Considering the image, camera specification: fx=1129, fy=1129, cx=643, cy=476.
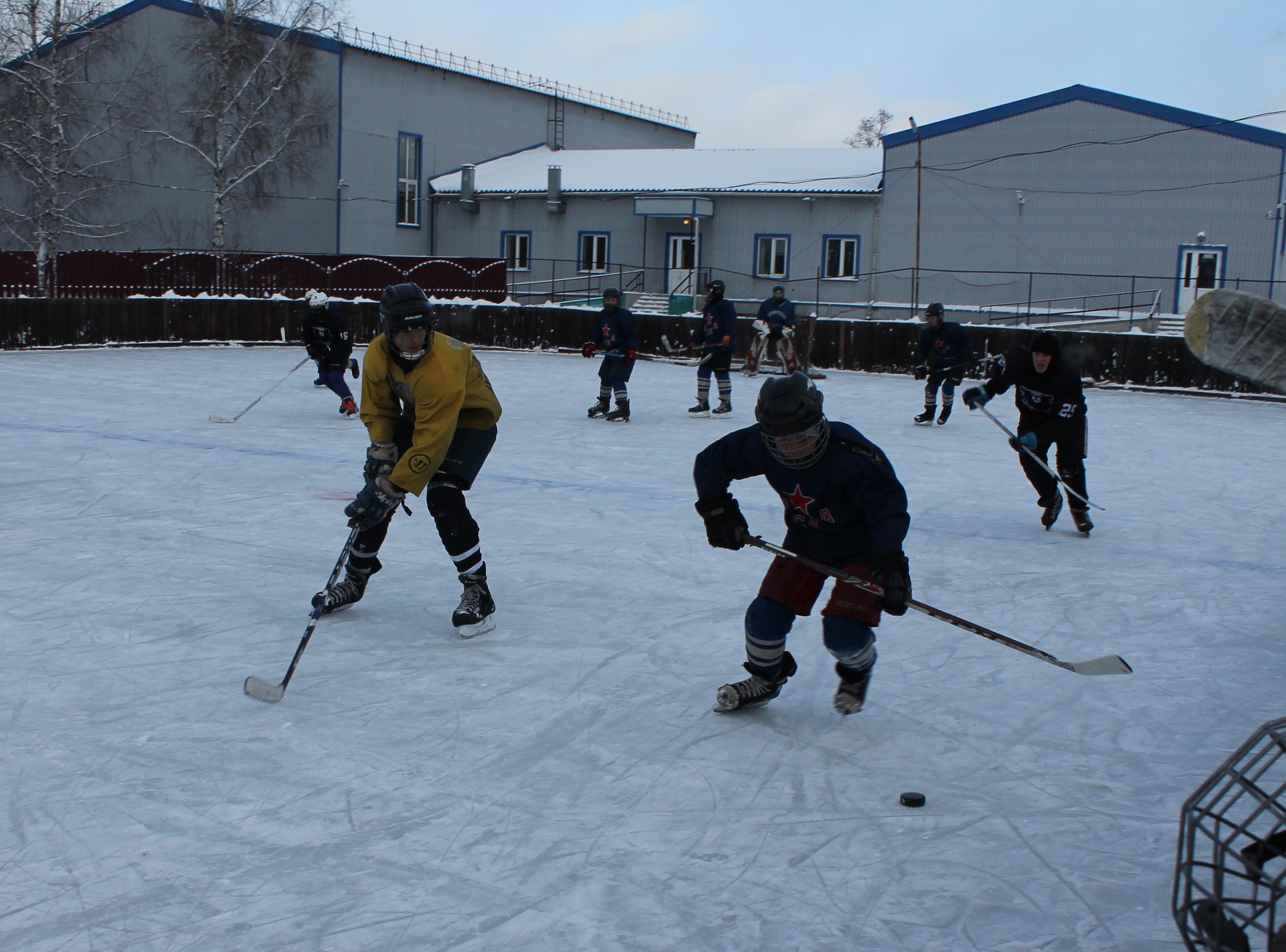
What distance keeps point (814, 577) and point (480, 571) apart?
59.0 inches

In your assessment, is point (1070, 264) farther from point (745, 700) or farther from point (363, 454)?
point (745, 700)

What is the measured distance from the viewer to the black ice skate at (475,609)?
14.2ft

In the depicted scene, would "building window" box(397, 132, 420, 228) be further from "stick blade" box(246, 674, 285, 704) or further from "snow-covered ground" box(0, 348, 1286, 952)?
"stick blade" box(246, 674, 285, 704)

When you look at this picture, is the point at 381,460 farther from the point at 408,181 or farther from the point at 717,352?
the point at 408,181

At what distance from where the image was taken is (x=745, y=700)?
11.7 feet

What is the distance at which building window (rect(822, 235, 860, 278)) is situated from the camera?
26531mm

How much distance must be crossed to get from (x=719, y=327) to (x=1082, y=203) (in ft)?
48.3

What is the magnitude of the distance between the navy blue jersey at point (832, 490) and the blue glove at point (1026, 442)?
3.48m

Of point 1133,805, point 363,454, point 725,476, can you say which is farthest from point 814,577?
point 363,454

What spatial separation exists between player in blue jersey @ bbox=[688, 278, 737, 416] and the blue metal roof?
48.5 feet

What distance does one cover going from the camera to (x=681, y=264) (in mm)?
29062

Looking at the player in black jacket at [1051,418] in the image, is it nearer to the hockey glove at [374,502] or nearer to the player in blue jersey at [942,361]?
the hockey glove at [374,502]

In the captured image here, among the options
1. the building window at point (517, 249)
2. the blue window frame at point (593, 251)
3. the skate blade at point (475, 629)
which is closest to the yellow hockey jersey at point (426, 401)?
the skate blade at point (475, 629)

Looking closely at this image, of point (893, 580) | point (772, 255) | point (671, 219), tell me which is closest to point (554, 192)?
point (671, 219)
